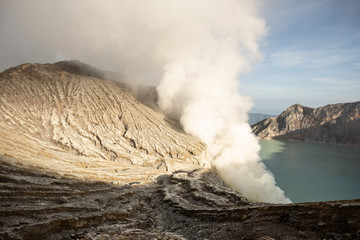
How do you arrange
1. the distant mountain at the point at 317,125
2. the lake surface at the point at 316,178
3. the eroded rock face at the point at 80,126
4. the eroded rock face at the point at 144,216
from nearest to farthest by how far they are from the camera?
the eroded rock face at the point at 144,216
the eroded rock face at the point at 80,126
the lake surface at the point at 316,178
the distant mountain at the point at 317,125

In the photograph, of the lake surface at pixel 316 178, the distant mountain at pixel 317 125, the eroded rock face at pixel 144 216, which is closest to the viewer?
the eroded rock face at pixel 144 216

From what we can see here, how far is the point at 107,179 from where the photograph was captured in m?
25.4

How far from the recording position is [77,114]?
4438 cm

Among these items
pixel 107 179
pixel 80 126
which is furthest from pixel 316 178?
pixel 80 126

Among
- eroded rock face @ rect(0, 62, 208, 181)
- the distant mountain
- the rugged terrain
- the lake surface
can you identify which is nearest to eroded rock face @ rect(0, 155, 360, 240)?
the rugged terrain

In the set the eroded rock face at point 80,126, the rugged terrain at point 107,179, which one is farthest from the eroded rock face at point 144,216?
the eroded rock face at point 80,126

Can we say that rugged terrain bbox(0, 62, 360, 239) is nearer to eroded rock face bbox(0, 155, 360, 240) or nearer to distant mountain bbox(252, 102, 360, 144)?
eroded rock face bbox(0, 155, 360, 240)

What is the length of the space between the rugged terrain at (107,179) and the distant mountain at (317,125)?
103268 mm

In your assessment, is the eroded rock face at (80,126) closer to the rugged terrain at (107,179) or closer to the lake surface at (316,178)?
the rugged terrain at (107,179)

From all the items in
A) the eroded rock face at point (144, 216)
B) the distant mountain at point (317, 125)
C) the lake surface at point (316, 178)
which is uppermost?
the distant mountain at point (317, 125)

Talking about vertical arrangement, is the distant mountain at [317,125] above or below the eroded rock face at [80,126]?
above

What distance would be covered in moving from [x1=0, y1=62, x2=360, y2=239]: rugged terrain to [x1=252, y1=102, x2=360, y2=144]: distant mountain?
103 meters

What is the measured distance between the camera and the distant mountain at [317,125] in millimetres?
116012

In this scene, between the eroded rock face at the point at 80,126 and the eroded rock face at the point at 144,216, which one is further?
the eroded rock face at the point at 80,126
